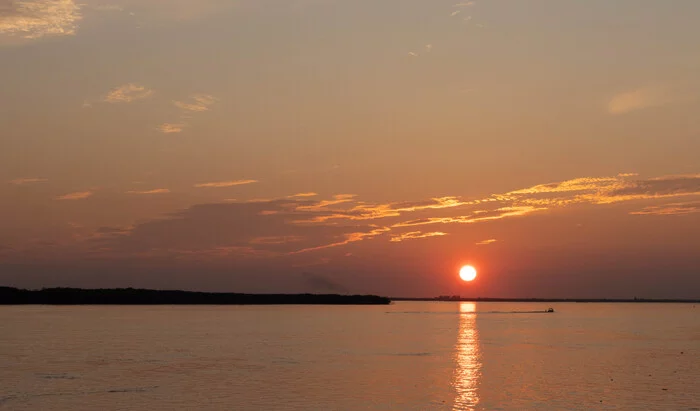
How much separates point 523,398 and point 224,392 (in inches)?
663

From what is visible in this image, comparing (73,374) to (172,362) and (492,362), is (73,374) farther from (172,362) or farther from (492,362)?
(492,362)

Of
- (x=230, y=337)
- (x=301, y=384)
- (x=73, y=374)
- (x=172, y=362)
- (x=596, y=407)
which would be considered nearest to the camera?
(x=596, y=407)

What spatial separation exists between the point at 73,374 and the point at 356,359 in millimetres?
23732

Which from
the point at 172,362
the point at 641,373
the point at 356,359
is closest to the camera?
the point at 641,373

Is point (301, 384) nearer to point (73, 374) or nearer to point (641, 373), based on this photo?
point (73, 374)

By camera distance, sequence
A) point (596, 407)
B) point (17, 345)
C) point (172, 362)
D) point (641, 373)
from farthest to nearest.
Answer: point (17, 345) → point (172, 362) → point (641, 373) → point (596, 407)

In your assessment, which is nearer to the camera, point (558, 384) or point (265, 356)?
point (558, 384)

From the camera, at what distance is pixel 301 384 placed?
49812 millimetres

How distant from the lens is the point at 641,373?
57.8m

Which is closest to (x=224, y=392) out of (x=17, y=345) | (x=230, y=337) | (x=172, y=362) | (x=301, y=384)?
(x=301, y=384)

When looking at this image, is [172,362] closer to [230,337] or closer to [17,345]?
[17,345]

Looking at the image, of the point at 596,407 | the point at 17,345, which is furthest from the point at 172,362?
the point at 596,407

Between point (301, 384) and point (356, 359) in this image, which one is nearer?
point (301, 384)

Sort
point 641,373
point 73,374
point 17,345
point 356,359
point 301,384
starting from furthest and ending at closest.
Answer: point 17,345, point 356,359, point 641,373, point 73,374, point 301,384
